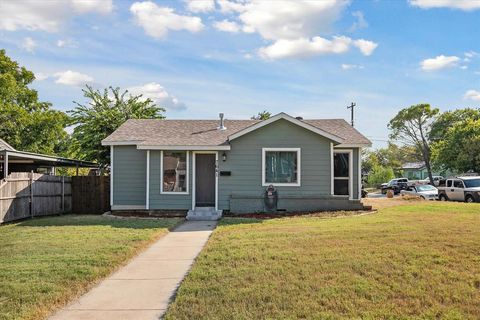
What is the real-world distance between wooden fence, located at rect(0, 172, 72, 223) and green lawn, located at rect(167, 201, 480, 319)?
801cm

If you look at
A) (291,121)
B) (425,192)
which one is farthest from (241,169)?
(425,192)

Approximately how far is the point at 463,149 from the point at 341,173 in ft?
91.2

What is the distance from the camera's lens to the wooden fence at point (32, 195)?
14.5 m

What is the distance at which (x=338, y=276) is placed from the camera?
6.60 metres

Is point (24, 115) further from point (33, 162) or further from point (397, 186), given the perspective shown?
point (397, 186)

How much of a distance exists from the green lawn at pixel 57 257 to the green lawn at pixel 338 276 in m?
1.55


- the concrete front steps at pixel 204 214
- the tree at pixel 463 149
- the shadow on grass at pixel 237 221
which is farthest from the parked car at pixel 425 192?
the shadow on grass at pixel 237 221

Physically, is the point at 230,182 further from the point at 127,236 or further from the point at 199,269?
the point at 199,269

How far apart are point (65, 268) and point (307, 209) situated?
34.3ft

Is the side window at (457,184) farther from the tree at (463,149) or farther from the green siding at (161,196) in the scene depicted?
the green siding at (161,196)

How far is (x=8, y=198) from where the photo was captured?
14.5 m

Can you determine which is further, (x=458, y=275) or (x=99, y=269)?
(x=99, y=269)

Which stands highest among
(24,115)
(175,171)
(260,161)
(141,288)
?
(24,115)

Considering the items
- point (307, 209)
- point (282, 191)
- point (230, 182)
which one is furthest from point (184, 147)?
point (307, 209)
